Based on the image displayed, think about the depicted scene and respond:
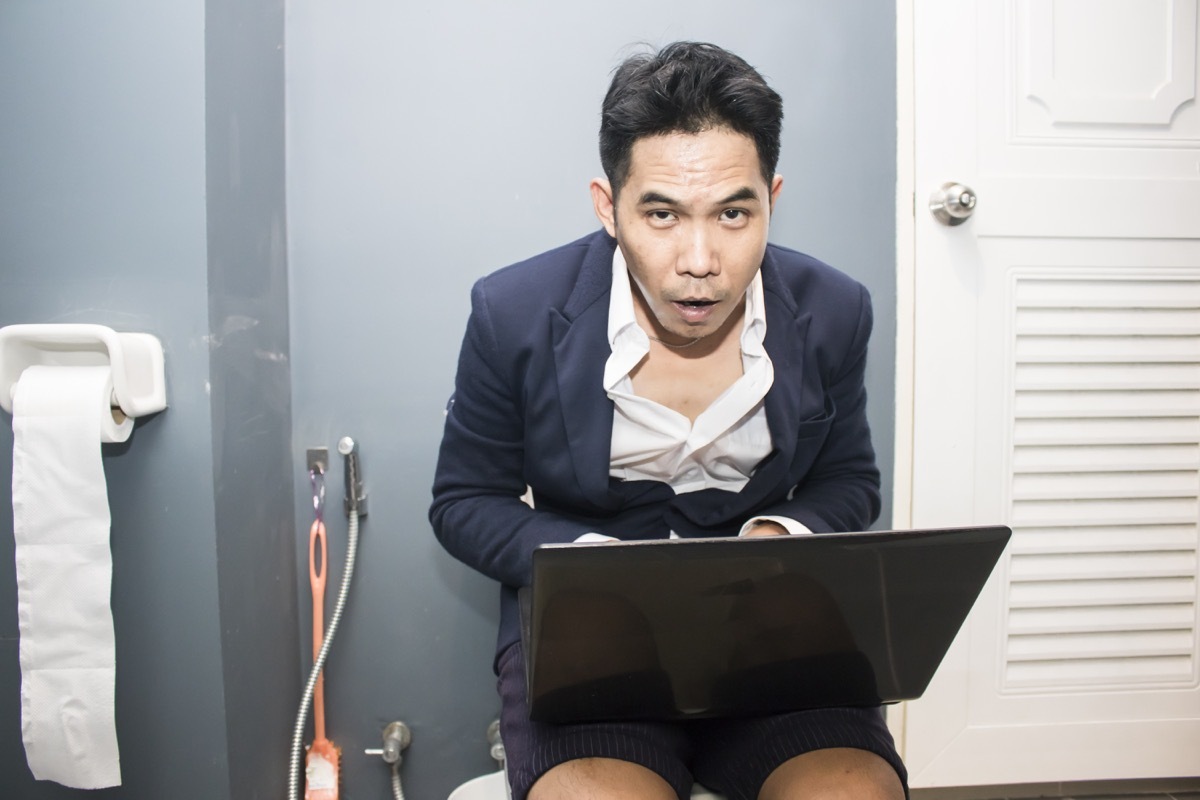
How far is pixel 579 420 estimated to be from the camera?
0.89 m

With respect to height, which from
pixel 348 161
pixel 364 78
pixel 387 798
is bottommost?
pixel 387 798

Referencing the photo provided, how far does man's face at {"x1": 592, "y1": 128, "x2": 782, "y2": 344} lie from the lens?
80 centimetres

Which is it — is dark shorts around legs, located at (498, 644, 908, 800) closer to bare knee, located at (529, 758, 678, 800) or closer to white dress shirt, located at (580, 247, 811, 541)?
bare knee, located at (529, 758, 678, 800)

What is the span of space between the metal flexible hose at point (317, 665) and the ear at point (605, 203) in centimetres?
59

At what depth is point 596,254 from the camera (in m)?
0.94

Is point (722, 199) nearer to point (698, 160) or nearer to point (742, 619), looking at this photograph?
point (698, 160)

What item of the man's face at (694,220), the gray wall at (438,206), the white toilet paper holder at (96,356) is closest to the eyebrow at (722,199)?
the man's face at (694,220)

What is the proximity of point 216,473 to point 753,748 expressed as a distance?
67cm

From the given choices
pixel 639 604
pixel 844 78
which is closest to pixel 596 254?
pixel 639 604

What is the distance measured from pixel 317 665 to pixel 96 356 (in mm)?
519

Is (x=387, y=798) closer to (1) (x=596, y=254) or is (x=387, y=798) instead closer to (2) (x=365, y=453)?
(2) (x=365, y=453)

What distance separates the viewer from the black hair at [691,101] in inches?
31.6

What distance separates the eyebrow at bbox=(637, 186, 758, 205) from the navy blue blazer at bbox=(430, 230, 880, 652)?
13 cm

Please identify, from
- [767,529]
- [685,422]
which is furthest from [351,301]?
[767,529]
